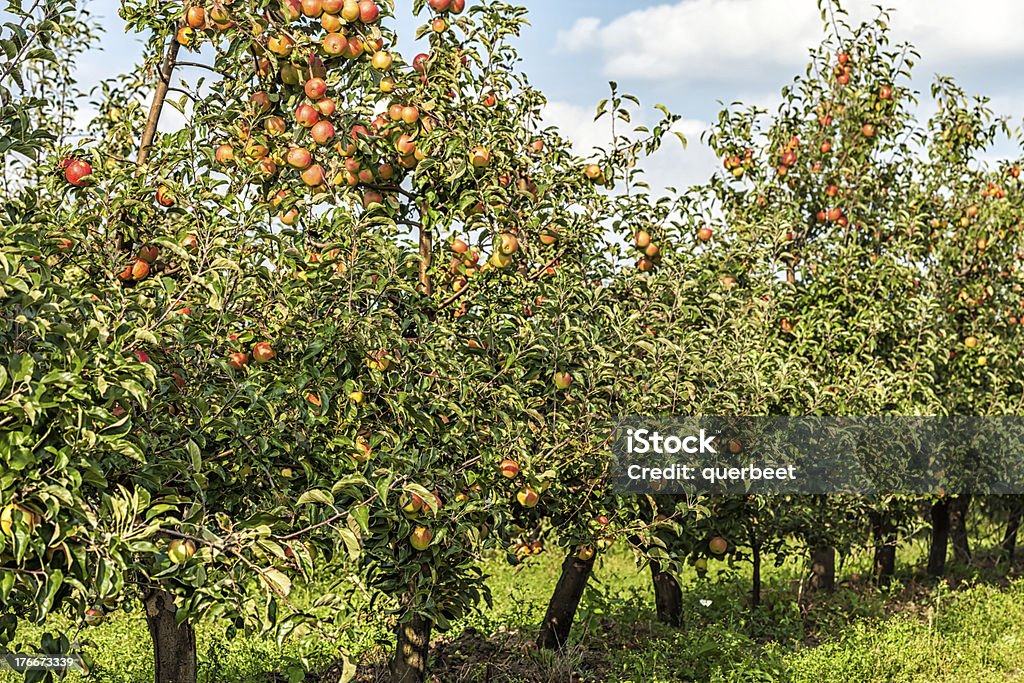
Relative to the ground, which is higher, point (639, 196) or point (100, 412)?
point (639, 196)

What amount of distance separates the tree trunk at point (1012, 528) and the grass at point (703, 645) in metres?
0.86

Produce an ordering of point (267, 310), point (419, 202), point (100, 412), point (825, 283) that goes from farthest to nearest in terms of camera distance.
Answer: point (825, 283) < point (419, 202) < point (267, 310) < point (100, 412)

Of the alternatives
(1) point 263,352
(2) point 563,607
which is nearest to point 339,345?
(1) point 263,352

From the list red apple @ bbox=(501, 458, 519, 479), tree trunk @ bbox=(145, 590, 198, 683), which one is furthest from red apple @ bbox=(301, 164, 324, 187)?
tree trunk @ bbox=(145, 590, 198, 683)

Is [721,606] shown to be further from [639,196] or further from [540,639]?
[639,196]

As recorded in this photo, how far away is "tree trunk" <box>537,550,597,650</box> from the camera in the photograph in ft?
20.2

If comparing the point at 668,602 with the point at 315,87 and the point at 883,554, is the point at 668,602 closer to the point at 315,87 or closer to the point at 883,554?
the point at 883,554

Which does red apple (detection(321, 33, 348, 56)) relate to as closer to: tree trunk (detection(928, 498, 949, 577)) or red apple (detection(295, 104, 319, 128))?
red apple (detection(295, 104, 319, 128))

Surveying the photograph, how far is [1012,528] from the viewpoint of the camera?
9945 mm

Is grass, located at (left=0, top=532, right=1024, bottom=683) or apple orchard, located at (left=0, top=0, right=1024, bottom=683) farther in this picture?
grass, located at (left=0, top=532, right=1024, bottom=683)

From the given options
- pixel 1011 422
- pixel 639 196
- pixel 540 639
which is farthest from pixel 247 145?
pixel 1011 422

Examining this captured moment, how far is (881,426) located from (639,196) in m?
2.76

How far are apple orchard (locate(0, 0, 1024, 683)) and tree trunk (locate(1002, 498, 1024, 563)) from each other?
3.36 meters

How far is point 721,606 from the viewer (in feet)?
26.8
